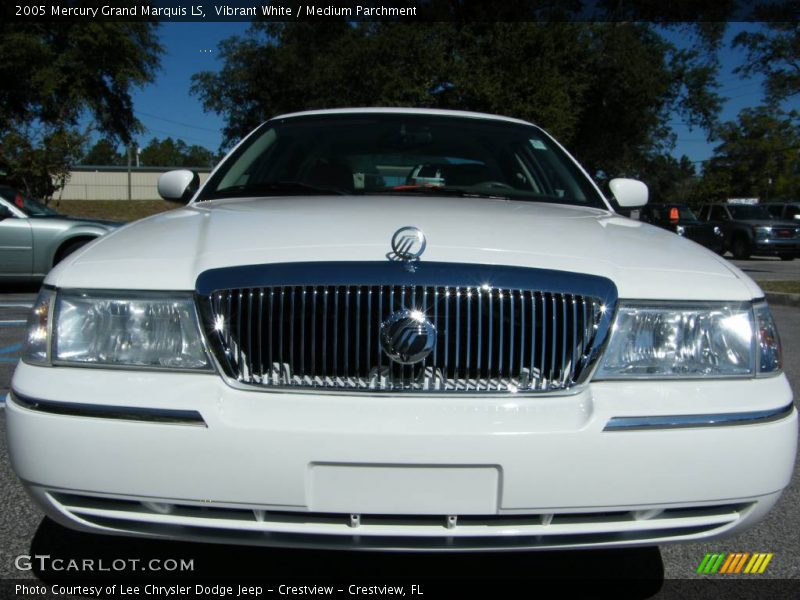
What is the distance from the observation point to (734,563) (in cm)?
279

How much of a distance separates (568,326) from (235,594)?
1241 mm

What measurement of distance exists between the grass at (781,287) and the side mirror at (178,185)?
9.91 metres

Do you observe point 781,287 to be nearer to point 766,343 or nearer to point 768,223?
point 766,343

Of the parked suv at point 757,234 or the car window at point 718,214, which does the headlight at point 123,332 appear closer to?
the parked suv at point 757,234

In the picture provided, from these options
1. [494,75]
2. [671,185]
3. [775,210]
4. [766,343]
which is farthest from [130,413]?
[671,185]

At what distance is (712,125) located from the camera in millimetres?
30500

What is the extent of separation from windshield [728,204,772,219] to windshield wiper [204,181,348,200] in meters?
22.9

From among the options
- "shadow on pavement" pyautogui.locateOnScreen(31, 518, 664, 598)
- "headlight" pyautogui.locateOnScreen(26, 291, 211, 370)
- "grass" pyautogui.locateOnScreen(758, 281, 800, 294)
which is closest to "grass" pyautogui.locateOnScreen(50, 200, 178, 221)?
"grass" pyautogui.locateOnScreen(758, 281, 800, 294)

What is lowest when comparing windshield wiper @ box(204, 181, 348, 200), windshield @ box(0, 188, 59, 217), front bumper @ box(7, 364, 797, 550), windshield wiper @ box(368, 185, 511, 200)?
windshield @ box(0, 188, 59, 217)

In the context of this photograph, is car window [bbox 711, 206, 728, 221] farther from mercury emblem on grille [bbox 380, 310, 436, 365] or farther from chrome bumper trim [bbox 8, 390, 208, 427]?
chrome bumper trim [bbox 8, 390, 208, 427]

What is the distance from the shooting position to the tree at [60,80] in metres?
22.8

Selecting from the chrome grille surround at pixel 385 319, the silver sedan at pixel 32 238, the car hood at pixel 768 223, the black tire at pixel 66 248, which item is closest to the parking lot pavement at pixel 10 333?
the silver sedan at pixel 32 238

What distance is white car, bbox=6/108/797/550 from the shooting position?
2027 mm

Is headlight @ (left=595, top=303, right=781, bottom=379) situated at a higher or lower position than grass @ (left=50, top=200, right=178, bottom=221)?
higher
